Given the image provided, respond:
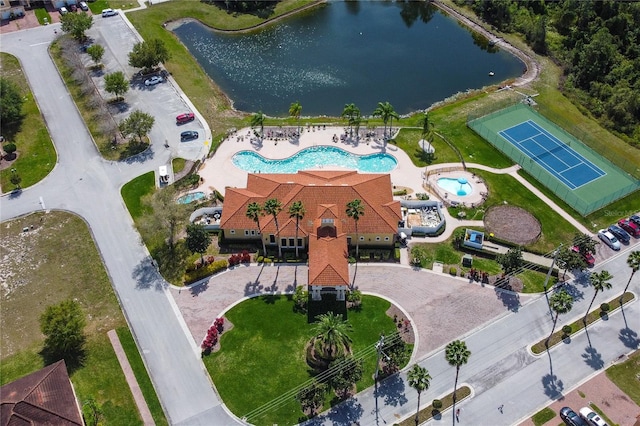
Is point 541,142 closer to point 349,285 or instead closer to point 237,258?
point 349,285

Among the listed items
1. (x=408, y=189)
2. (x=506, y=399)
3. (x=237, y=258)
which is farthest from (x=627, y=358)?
(x=237, y=258)

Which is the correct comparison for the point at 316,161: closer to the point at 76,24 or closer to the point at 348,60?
the point at 348,60

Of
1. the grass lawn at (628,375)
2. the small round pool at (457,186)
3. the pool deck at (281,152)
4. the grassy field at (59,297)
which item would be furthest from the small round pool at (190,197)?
the grass lawn at (628,375)

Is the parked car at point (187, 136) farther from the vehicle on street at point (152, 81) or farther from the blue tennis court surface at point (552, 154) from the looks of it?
the blue tennis court surface at point (552, 154)

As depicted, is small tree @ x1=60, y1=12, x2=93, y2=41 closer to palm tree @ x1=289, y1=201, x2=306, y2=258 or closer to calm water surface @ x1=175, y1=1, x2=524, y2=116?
calm water surface @ x1=175, y1=1, x2=524, y2=116

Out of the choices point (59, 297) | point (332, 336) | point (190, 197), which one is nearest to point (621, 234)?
point (332, 336)

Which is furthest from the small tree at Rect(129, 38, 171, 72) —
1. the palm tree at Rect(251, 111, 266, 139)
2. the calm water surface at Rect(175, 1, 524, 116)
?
the palm tree at Rect(251, 111, 266, 139)
